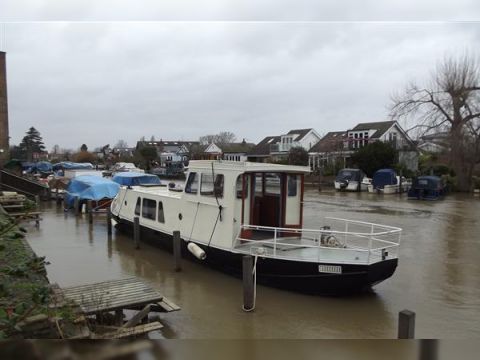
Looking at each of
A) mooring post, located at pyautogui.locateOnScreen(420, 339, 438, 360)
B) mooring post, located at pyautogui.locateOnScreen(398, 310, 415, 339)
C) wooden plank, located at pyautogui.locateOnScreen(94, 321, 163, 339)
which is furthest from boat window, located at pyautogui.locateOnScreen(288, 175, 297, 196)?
mooring post, located at pyautogui.locateOnScreen(420, 339, 438, 360)

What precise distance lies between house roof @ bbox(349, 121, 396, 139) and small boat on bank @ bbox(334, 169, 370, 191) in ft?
77.2

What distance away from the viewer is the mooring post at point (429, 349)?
117cm

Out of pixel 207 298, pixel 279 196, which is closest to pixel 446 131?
pixel 279 196

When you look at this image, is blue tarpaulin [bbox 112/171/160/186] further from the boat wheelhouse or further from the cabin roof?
the cabin roof

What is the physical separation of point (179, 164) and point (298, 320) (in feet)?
199

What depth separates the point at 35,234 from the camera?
1794 cm

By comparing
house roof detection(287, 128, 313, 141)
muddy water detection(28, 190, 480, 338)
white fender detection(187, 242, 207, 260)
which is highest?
house roof detection(287, 128, 313, 141)

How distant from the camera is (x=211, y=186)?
36.6 ft

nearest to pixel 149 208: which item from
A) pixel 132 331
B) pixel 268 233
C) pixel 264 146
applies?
pixel 268 233

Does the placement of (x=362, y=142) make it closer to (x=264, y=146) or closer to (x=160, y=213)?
(x=264, y=146)

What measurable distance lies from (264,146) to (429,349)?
78.9m

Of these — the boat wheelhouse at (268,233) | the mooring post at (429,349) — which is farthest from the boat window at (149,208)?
the mooring post at (429,349)

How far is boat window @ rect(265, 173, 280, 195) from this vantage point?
11.4 meters

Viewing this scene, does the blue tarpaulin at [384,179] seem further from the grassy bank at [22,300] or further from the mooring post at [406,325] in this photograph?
the grassy bank at [22,300]
